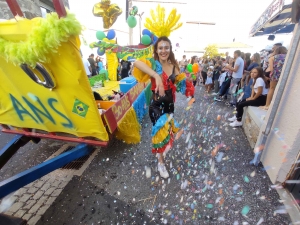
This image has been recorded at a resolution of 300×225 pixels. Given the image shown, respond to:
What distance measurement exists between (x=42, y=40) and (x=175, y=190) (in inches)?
84.3

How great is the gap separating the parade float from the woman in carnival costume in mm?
162

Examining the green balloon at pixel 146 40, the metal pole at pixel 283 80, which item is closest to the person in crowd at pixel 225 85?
the green balloon at pixel 146 40

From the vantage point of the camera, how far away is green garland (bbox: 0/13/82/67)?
1.19m

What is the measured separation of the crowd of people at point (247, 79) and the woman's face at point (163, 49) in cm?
72

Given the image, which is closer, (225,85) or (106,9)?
(225,85)

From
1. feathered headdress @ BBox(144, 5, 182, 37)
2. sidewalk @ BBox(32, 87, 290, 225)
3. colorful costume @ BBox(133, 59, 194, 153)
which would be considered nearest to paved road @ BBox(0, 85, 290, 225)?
sidewalk @ BBox(32, 87, 290, 225)

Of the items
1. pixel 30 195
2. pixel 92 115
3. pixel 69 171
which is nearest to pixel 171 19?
pixel 92 115

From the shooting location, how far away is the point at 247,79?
4.64m

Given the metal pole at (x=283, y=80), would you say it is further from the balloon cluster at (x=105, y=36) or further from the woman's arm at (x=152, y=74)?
the balloon cluster at (x=105, y=36)

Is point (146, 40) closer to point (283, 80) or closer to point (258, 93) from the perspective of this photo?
point (258, 93)

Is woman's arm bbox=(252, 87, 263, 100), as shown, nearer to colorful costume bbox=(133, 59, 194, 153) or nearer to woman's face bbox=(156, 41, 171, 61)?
colorful costume bbox=(133, 59, 194, 153)

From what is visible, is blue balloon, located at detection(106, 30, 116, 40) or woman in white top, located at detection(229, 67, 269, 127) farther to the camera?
blue balloon, located at detection(106, 30, 116, 40)

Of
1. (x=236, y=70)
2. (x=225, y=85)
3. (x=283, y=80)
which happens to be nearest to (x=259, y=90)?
(x=283, y=80)

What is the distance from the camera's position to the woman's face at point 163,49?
199 centimetres
